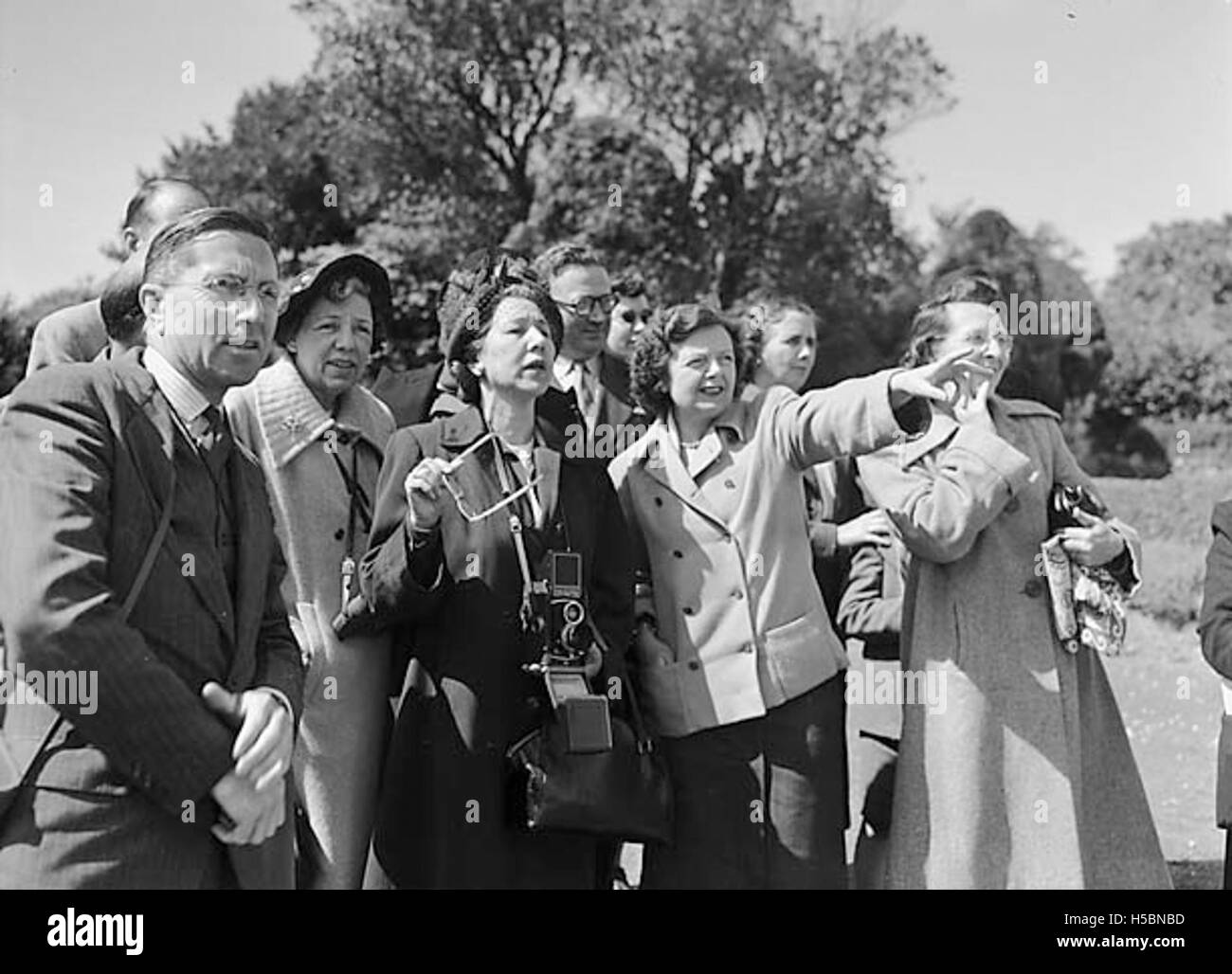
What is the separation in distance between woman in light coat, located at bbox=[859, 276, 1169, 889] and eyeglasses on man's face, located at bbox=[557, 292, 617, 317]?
3.79ft

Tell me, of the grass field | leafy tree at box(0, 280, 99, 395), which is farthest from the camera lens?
leafy tree at box(0, 280, 99, 395)

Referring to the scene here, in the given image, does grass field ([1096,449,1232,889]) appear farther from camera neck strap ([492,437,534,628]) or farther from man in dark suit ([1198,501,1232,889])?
camera neck strap ([492,437,534,628])

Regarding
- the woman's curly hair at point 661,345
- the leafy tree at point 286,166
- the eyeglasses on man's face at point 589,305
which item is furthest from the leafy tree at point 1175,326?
the woman's curly hair at point 661,345

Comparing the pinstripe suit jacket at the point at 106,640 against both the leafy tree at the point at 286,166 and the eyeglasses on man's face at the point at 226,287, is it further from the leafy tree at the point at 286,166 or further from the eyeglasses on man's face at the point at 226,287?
the leafy tree at the point at 286,166

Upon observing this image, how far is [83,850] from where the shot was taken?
247 cm

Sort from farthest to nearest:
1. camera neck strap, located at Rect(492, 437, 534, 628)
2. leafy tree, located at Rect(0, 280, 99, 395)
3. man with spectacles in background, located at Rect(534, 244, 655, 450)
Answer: leafy tree, located at Rect(0, 280, 99, 395)
man with spectacles in background, located at Rect(534, 244, 655, 450)
camera neck strap, located at Rect(492, 437, 534, 628)

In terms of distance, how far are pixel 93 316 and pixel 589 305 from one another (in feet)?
5.11

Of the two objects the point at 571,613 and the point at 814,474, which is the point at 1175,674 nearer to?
the point at 814,474

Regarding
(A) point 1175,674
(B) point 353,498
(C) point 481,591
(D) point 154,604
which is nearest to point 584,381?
(B) point 353,498

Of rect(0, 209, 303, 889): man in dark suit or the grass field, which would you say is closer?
rect(0, 209, 303, 889): man in dark suit

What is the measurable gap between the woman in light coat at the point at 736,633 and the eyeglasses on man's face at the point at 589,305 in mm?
663

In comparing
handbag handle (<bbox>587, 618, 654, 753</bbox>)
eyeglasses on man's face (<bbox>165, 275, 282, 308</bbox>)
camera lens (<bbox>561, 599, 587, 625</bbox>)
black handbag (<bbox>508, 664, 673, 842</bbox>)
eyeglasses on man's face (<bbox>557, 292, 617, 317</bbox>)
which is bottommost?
black handbag (<bbox>508, 664, 673, 842</bbox>)

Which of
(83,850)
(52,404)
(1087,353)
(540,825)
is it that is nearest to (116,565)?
(52,404)

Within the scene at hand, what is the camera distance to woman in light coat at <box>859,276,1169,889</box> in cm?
366
